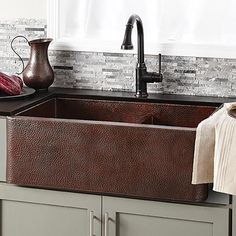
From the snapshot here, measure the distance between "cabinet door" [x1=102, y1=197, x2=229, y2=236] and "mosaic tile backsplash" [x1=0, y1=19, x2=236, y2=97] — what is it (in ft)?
2.32

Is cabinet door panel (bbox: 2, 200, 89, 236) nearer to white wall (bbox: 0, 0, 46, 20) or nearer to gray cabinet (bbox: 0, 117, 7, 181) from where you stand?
gray cabinet (bbox: 0, 117, 7, 181)

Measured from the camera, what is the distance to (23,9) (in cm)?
332

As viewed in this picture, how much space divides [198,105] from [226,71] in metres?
0.21

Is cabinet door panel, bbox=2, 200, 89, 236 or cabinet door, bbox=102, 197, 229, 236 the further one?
cabinet door panel, bbox=2, 200, 89, 236

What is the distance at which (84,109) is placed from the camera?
3172mm

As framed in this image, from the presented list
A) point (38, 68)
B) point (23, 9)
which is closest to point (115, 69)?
point (38, 68)

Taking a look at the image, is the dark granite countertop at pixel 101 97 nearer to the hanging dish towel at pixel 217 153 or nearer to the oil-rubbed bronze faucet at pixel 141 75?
the oil-rubbed bronze faucet at pixel 141 75

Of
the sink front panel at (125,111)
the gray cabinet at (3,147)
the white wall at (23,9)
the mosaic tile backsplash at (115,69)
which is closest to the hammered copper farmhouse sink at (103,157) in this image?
the gray cabinet at (3,147)

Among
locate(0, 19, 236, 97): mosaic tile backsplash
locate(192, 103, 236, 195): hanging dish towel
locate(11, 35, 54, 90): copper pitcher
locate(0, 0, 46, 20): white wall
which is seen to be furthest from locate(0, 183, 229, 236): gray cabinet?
locate(0, 0, 46, 20): white wall

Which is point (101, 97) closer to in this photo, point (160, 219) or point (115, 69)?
point (115, 69)

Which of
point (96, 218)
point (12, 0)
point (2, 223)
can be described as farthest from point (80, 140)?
point (12, 0)

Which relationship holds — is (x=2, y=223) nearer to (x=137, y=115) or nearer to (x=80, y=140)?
(x=80, y=140)

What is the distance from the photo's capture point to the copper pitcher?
3.15m

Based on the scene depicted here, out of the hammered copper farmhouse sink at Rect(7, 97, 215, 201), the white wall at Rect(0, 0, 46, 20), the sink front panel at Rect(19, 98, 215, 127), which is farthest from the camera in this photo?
the white wall at Rect(0, 0, 46, 20)
